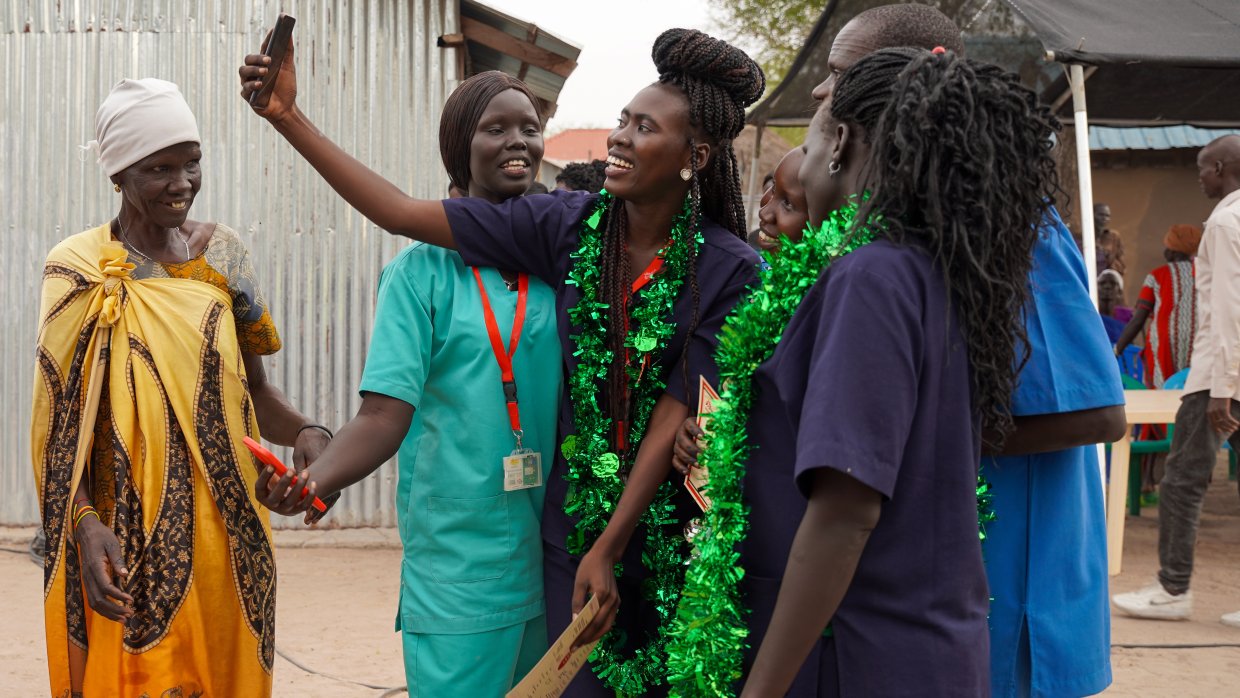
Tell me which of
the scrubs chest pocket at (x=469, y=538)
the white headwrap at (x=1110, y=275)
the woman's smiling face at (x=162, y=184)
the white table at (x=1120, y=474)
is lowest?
the white table at (x=1120, y=474)

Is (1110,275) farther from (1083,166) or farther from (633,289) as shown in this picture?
(633,289)

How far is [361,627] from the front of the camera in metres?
5.95

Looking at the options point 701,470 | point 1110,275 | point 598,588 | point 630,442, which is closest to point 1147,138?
point 1110,275

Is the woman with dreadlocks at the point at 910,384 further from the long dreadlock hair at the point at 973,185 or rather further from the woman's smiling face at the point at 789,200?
the woman's smiling face at the point at 789,200

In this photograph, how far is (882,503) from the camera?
1.68m

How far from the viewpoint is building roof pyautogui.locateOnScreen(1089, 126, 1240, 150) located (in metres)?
15.4

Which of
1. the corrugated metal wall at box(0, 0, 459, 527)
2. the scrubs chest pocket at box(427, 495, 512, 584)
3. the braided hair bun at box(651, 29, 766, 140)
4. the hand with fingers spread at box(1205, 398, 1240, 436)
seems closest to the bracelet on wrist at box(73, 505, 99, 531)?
the scrubs chest pocket at box(427, 495, 512, 584)

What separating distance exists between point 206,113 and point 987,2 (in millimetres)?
5272

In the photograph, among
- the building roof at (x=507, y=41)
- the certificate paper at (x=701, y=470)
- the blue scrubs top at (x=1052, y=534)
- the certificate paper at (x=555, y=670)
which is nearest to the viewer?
the blue scrubs top at (x=1052, y=534)

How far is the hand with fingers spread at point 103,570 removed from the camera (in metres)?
2.77

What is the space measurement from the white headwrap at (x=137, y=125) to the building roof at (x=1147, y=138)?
1455cm

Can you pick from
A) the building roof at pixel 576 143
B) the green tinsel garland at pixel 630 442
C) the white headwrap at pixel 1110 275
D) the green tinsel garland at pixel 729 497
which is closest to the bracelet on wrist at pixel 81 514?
the green tinsel garland at pixel 630 442

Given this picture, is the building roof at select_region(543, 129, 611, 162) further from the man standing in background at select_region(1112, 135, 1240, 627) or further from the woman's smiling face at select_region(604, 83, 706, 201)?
the woman's smiling face at select_region(604, 83, 706, 201)

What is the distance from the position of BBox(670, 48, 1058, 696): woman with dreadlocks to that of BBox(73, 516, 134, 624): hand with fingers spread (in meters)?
1.74
